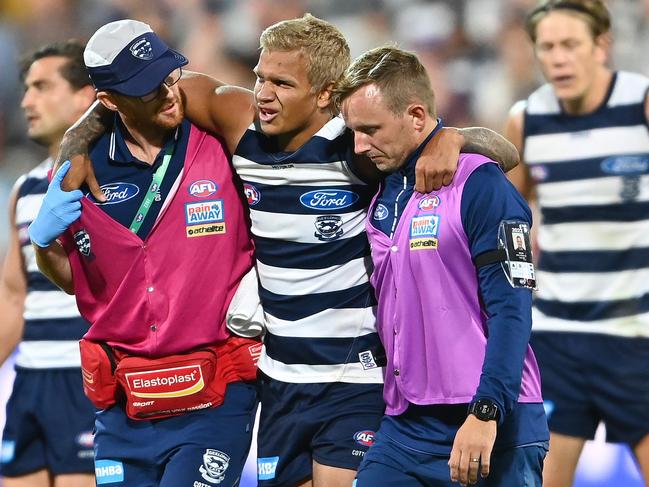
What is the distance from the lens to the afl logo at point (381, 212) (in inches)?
142

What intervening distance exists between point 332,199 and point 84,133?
0.98m

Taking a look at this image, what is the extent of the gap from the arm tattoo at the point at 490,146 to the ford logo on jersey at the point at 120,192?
119cm

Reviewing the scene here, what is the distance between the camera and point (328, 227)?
3.84 m

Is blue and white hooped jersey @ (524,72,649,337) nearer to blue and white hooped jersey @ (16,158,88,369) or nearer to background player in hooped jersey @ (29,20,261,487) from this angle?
background player in hooped jersey @ (29,20,261,487)

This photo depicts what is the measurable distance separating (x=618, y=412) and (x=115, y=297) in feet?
8.14

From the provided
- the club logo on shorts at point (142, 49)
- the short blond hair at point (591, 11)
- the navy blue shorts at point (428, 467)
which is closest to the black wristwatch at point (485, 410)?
the navy blue shorts at point (428, 467)

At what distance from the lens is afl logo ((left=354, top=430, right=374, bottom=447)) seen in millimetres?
3809

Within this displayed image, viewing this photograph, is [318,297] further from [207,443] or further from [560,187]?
[560,187]

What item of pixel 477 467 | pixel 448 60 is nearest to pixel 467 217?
pixel 477 467

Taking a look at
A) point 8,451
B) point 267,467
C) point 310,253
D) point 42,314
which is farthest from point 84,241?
point 8,451

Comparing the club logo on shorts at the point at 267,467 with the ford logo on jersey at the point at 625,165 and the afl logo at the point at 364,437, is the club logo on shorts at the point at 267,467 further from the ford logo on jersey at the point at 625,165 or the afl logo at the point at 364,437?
the ford logo on jersey at the point at 625,165

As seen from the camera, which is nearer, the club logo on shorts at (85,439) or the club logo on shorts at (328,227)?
the club logo on shorts at (328,227)

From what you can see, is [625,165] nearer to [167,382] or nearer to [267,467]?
[267,467]

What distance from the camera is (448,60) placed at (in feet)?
29.8
